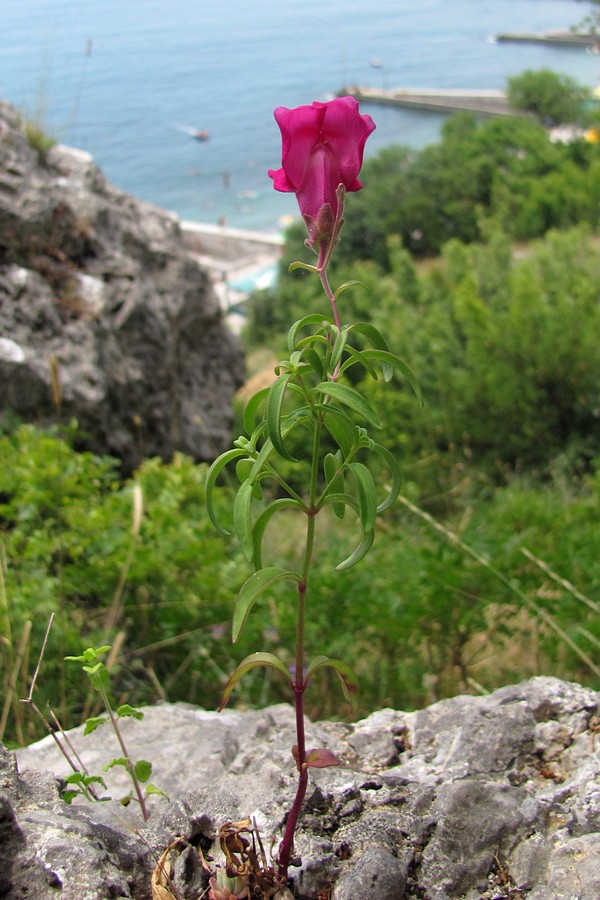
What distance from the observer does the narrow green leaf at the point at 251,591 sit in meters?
0.98

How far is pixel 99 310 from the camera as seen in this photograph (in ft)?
14.8

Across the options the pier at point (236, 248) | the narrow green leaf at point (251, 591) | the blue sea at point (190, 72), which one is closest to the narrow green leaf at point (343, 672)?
the narrow green leaf at point (251, 591)

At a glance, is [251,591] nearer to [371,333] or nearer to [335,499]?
[335,499]

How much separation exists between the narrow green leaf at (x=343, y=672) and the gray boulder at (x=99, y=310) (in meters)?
2.68

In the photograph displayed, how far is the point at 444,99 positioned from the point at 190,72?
31.3m

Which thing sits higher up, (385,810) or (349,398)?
(349,398)

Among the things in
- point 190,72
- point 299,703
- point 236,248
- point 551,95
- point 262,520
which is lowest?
point 236,248

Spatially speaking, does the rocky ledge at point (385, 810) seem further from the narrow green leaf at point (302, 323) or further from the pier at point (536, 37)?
the pier at point (536, 37)

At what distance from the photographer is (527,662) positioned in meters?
2.57

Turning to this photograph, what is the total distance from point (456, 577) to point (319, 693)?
0.54 meters

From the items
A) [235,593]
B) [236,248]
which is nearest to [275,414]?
[235,593]

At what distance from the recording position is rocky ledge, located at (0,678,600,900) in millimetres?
1021

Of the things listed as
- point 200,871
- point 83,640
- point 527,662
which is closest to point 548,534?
point 527,662

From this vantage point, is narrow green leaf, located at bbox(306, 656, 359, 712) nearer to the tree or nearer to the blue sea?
the blue sea
